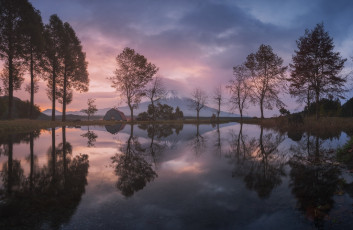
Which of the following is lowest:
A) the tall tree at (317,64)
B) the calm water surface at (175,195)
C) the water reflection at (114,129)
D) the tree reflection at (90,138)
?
the calm water surface at (175,195)

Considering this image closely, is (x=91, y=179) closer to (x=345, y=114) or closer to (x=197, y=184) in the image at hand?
(x=197, y=184)

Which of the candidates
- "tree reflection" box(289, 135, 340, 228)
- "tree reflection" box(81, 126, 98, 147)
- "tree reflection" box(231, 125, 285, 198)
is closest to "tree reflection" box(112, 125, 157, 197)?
"tree reflection" box(231, 125, 285, 198)

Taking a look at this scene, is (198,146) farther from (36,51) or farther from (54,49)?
(54,49)

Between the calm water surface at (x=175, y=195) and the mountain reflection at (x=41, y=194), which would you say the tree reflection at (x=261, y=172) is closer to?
the calm water surface at (x=175, y=195)

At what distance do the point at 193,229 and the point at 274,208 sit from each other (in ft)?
5.29

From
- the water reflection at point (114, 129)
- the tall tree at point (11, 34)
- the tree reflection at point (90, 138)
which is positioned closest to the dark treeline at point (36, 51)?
the tall tree at point (11, 34)

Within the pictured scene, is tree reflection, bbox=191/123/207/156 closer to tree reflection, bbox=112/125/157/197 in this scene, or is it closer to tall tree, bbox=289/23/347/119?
tree reflection, bbox=112/125/157/197

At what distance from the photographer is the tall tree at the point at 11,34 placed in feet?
77.8

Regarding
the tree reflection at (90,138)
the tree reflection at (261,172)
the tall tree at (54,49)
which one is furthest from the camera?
the tall tree at (54,49)

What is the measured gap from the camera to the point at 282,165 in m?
6.71

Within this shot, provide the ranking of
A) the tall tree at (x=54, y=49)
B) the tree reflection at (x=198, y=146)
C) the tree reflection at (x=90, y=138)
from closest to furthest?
the tree reflection at (x=198, y=146) → the tree reflection at (x=90, y=138) → the tall tree at (x=54, y=49)

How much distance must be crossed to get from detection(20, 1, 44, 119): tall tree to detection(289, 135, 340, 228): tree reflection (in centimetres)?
3174

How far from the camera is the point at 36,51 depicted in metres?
27.8

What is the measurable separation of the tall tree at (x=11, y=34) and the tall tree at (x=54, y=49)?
5.65 metres
